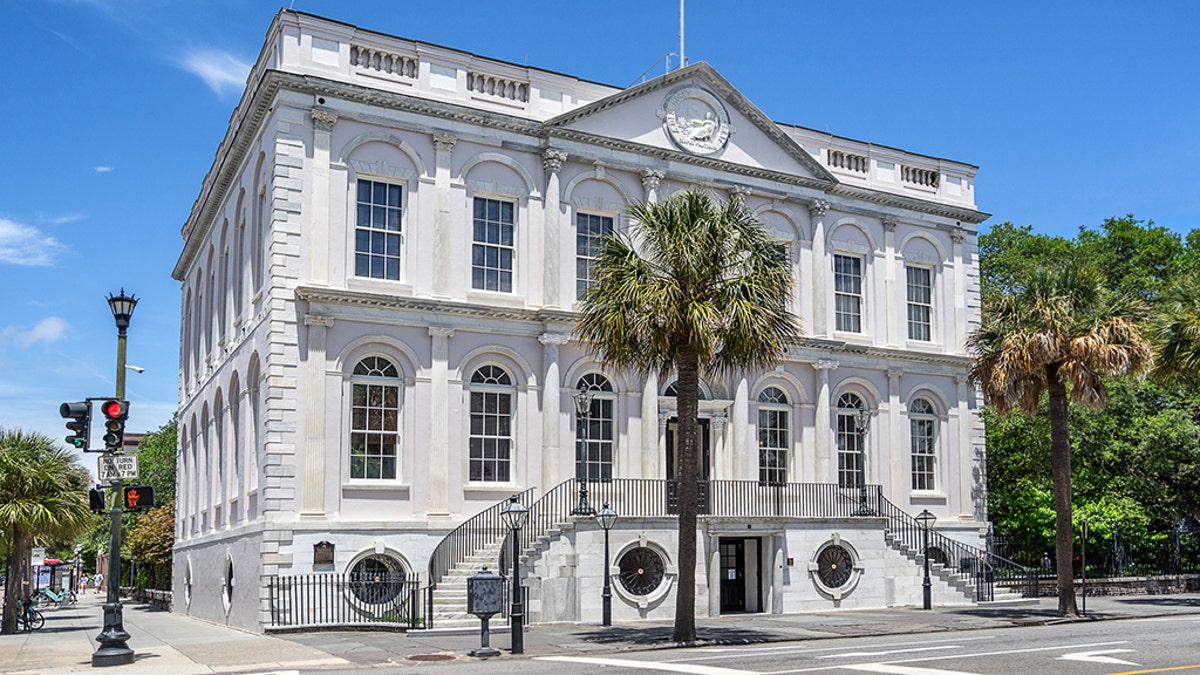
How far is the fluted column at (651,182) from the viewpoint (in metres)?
31.2

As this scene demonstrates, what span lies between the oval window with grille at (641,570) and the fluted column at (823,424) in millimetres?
6979

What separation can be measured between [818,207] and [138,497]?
20549mm

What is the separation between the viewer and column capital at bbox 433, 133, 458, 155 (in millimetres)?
28453

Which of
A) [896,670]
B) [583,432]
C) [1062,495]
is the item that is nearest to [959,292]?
[1062,495]

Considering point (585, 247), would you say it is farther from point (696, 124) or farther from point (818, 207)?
point (818, 207)

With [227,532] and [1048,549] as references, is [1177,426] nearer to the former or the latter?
[1048,549]

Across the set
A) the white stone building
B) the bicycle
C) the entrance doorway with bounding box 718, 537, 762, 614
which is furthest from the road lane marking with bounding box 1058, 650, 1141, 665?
the bicycle

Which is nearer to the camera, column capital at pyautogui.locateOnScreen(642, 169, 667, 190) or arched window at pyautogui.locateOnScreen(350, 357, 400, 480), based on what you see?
arched window at pyautogui.locateOnScreen(350, 357, 400, 480)

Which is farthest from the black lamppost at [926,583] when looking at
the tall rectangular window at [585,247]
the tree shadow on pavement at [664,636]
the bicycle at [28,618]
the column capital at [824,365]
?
the bicycle at [28,618]

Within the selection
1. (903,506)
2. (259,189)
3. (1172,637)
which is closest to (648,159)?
(259,189)

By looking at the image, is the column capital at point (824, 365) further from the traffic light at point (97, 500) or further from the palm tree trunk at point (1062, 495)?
the traffic light at point (97, 500)

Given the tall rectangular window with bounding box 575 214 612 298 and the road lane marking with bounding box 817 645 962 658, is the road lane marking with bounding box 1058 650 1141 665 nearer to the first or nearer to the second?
the road lane marking with bounding box 817 645 962 658

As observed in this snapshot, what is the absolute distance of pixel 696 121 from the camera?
106 ft

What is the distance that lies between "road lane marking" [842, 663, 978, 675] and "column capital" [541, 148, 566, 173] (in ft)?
54.7
